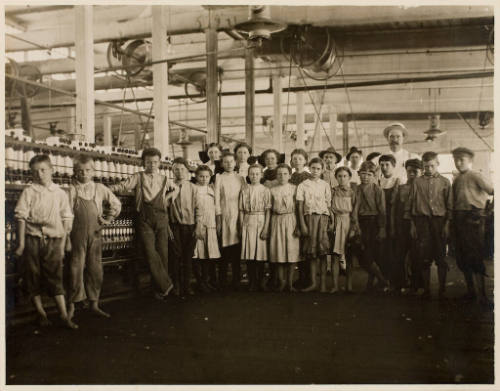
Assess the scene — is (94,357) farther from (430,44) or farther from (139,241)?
(430,44)

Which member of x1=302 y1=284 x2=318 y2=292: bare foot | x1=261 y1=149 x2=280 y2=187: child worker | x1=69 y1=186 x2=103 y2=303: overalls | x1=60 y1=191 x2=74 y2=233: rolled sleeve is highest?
x1=261 y1=149 x2=280 y2=187: child worker

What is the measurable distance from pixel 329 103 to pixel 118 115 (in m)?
6.46

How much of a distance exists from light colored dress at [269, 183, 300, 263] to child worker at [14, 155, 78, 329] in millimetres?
2142

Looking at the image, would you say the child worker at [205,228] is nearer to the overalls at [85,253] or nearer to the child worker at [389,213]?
the overalls at [85,253]

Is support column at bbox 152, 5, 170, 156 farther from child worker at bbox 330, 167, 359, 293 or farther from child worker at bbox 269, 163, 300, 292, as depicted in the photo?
child worker at bbox 330, 167, 359, 293

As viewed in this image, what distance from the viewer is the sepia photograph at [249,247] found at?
10.6 ft

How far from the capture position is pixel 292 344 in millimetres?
3514

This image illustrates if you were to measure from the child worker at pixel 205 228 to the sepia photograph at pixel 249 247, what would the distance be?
18mm

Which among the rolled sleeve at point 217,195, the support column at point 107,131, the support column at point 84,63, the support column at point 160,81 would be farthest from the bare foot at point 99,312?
the support column at point 107,131

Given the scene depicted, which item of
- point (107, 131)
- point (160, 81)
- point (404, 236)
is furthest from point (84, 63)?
point (107, 131)

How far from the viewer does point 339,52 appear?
8.98m

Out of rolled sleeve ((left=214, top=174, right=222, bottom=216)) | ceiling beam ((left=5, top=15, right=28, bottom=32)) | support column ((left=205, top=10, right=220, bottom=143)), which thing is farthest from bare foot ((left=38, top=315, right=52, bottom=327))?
ceiling beam ((left=5, top=15, right=28, bottom=32))

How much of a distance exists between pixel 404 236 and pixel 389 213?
292 mm

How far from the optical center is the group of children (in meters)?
4.78
